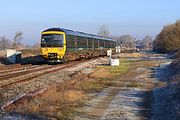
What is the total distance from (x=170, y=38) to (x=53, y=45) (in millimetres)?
60447

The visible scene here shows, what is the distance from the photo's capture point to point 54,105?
1373 centimetres

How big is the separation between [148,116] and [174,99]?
8.68 ft

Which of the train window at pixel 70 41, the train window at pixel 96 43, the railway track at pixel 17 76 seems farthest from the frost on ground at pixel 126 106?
the train window at pixel 96 43

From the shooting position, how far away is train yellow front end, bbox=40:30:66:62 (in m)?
36.9

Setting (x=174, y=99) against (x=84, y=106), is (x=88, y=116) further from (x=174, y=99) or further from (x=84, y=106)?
(x=174, y=99)

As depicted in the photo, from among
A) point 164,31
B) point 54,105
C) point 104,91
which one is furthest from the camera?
point 164,31

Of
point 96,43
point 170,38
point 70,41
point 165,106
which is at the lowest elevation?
point 165,106

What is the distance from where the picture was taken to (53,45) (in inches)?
1460

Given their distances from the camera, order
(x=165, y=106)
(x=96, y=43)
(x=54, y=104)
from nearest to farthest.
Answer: (x=54, y=104) → (x=165, y=106) → (x=96, y=43)

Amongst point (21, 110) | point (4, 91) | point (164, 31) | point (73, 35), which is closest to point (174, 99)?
point (21, 110)

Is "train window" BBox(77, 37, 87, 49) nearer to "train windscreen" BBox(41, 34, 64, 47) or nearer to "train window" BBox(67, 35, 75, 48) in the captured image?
"train window" BBox(67, 35, 75, 48)

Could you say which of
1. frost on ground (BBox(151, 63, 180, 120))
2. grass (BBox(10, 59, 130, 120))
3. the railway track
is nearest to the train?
Answer: the railway track

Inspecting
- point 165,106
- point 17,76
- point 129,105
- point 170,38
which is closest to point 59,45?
point 17,76

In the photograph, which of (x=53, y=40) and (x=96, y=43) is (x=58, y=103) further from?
(x=96, y=43)
